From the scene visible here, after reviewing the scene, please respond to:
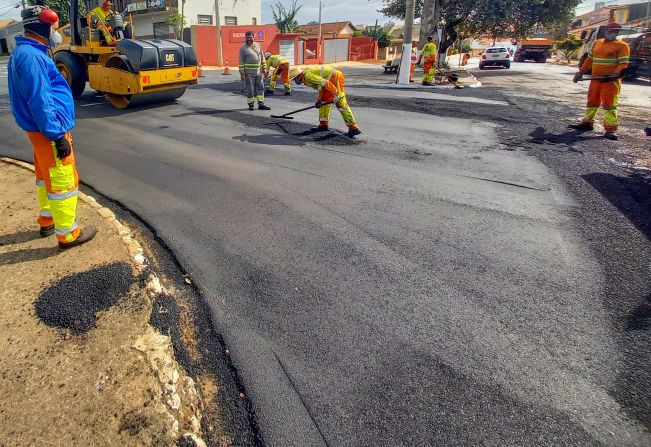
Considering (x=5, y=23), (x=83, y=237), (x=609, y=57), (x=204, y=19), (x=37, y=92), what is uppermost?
(x=5, y=23)

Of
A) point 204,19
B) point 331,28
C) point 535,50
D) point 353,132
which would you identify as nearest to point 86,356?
point 353,132

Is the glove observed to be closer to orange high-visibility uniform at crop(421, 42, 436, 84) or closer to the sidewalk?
the sidewalk

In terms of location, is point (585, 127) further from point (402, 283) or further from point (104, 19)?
point (104, 19)

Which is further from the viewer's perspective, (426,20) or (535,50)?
(535,50)

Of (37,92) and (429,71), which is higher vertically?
(429,71)

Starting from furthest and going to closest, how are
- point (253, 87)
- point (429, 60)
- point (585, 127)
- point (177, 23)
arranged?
point (177, 23) → point (429, 60) → point (253, 87) → point (585, 127)

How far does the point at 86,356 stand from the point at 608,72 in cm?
874

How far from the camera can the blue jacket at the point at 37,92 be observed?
3258mm

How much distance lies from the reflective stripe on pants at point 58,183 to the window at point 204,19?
103 feet

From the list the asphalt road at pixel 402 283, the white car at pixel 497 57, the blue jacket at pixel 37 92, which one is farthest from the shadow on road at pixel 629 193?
the white car at pixel 497 57

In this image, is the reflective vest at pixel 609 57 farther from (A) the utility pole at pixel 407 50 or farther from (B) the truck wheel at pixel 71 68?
(B) the truck wheel at pixel 71 68

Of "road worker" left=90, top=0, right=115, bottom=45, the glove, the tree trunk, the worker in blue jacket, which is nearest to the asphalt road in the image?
the worker in blue jacket

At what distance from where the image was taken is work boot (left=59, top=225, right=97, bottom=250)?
11.8ft

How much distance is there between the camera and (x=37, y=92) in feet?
10.7
